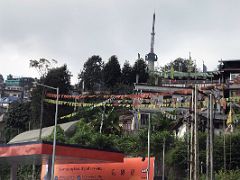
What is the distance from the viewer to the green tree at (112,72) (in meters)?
95.1

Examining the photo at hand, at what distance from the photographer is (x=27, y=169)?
180 feet

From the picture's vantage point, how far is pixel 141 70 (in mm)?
97125

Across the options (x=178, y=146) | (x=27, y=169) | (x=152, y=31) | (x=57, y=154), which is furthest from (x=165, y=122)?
(x=152, y=31)

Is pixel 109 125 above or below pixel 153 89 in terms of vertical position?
below

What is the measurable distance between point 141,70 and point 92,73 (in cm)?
1127

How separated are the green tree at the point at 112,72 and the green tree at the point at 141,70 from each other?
10.8 ft

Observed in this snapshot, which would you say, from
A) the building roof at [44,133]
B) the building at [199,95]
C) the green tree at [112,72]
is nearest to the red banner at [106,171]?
the building at [199,95]

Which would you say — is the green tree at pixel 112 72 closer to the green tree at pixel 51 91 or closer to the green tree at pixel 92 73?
the green tree at pixel 92 73

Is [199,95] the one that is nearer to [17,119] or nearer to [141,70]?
[17,119]

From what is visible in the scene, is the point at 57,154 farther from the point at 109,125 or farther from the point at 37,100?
the point at 37,100

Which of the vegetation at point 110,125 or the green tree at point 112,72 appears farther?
the green tree at point 112,72

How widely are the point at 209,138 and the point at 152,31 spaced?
7248 cm

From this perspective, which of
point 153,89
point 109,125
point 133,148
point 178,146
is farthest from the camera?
point 153,89

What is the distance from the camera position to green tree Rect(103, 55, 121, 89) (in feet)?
312
